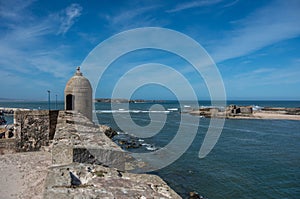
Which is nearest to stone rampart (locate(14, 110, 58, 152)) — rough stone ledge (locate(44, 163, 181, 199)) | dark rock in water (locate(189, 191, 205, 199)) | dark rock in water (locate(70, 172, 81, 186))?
dark rock in water (locate(189, 191, 205, 199))

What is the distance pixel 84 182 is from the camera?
2.87m

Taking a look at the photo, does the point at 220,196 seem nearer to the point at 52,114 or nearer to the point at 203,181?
the point at 203,181

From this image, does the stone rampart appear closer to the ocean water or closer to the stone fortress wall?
the stone fortress wall

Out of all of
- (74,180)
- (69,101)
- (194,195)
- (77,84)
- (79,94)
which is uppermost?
(77,84)

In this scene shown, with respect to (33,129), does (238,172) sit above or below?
below

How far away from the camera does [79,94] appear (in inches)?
466

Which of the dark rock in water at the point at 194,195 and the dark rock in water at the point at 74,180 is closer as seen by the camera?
the dark rock in water at the point at 74,180

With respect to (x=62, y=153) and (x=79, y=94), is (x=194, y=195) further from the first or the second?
(x=62, y=153)

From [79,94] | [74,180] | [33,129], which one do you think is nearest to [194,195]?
[79,94]

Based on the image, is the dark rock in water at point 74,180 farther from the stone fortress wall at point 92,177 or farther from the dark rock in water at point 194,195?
the dark rock in water at point 194,195

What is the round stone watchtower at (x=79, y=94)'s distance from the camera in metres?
11.8

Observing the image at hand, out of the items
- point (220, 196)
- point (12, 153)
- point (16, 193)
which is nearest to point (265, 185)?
point (220, 196)

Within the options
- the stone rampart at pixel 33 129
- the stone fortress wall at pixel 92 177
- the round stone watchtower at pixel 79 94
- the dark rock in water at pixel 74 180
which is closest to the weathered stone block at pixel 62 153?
the stone fortress wall at pixel 92 177

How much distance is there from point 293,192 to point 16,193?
11.4 metres
